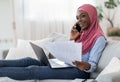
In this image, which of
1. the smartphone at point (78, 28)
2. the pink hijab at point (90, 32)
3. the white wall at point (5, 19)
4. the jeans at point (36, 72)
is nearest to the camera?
the jeans at point (36, 72)

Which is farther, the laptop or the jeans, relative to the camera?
the laptop

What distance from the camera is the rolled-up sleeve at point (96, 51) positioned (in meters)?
2.03

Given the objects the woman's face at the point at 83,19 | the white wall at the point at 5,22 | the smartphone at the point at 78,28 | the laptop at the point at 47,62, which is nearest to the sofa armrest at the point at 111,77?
the laptop at the point at 47,62

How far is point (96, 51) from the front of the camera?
2055mm

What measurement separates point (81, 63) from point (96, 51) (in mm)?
175

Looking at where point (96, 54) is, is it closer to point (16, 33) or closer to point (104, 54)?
point (104, 54)

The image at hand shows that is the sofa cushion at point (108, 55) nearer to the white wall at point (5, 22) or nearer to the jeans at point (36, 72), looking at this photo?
the jeans at point (36, 72)

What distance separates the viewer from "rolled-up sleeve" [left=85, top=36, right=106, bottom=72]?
203 centimetres

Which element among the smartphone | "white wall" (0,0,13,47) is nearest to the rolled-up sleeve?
the smartphone

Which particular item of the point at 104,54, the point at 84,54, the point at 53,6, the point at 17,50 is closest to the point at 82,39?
the point at 84,54

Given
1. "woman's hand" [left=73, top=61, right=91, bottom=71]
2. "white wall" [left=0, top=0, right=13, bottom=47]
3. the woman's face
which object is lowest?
"white wall" [left=0, top=0, right=13, bottom=47]

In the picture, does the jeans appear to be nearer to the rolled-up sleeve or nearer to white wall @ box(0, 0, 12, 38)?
the rolled-up sleeve

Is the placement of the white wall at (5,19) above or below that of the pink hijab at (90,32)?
below

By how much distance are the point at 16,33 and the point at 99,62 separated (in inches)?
87.5
